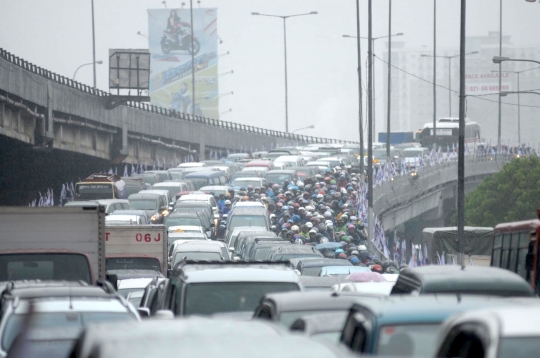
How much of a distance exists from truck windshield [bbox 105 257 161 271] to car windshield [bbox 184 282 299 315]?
1275 centimetres

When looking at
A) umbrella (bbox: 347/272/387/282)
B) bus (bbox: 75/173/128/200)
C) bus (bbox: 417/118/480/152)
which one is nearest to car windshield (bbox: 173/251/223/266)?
umbrella (bbox: 347/272/387/282)

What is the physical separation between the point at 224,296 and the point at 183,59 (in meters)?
153

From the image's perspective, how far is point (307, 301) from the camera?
26.3 feet

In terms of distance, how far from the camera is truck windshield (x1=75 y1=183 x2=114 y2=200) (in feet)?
139

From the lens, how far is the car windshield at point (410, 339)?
611cm

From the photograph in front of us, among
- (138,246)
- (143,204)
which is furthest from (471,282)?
(143,204)

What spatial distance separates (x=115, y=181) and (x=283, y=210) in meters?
10.2

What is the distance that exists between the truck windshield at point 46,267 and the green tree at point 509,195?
167 ft

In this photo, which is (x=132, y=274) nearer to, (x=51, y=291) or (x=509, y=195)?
(x=51, y=291)

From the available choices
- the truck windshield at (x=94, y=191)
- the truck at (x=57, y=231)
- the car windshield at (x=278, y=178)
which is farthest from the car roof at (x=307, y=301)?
the car windshield at (x=278, y=178)

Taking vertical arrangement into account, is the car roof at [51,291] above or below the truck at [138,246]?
above

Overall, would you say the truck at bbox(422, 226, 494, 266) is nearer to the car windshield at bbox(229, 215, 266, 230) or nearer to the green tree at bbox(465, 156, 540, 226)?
the car windshield at bbox(229, 215, 266, 230)

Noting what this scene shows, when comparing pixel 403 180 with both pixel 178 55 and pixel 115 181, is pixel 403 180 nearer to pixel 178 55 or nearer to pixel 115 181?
pixel 115 181

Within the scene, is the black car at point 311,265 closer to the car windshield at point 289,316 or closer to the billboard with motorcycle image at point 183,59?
the car windshield at point 289,316
